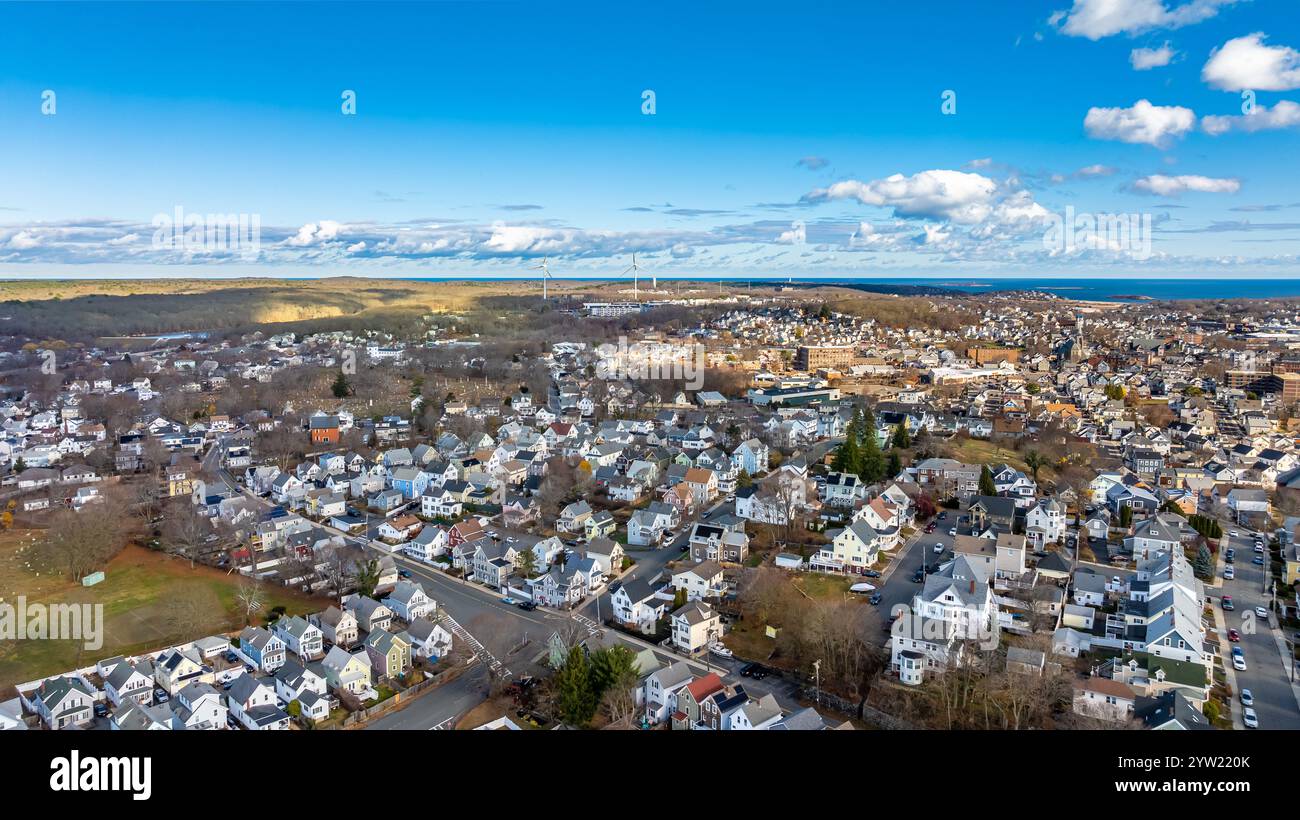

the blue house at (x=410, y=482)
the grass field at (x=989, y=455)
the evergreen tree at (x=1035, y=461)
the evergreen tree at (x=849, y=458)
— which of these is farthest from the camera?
the grass field at (x=989, y=455)

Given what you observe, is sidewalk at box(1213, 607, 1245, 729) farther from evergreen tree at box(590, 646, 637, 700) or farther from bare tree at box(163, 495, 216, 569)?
bare tree at box(163, 495, 216, 569)

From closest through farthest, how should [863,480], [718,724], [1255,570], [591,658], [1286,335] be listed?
[718,724]
[591,658]
[1255,570]
[863,480]
[1286,335]

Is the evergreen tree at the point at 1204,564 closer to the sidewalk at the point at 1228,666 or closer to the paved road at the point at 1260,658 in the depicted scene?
the paved road at the point at 1260,658

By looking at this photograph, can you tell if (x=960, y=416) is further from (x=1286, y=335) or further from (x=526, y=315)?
(x=526, y=315)

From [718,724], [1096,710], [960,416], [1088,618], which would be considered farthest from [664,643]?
[960,416]

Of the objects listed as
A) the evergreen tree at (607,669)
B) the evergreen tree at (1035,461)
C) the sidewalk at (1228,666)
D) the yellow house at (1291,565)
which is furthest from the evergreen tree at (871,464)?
the evergreen tree at (607,669)

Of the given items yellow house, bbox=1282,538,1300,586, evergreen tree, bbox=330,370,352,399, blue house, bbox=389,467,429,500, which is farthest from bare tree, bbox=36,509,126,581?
yellow house, bbox=1282,538,1300,586
